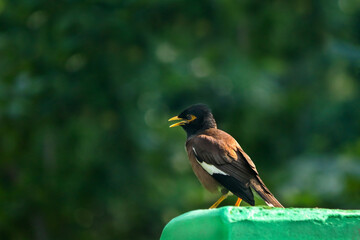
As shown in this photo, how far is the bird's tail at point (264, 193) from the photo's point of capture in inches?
186

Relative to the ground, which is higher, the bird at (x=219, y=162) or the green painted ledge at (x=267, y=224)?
the green painted ledge at (x=267, y=224)

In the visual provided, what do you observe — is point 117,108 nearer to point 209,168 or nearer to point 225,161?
point 209,168

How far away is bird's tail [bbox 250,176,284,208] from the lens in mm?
4734

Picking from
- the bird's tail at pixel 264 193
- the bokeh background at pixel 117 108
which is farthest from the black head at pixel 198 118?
the bokeh background at pixel 117 108

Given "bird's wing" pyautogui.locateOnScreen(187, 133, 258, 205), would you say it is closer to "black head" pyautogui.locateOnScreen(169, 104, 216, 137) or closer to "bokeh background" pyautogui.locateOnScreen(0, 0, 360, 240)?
"black head" pyautogui.locateOnScreen(169, 104, 216, 137)

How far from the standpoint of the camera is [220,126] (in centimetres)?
1366

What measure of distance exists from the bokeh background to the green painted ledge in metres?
8.02

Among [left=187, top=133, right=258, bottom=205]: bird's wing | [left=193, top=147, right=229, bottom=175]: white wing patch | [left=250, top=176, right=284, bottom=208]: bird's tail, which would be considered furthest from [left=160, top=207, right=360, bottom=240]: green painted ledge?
[left=193, top=147, right=229, bottom=175]: white wing patch

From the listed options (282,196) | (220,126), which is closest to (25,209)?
(220,126)

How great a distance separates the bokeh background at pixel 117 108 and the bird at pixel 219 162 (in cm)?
509

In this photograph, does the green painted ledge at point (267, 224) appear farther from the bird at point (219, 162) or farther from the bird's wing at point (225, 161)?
the bird's wing at point (225, 161)

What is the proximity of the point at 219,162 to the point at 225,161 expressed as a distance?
5 centimetres

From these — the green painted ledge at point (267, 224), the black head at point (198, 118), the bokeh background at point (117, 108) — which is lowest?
the bokeh background at point (117, 108)

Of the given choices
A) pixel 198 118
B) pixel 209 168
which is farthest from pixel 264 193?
pixel 198 118
